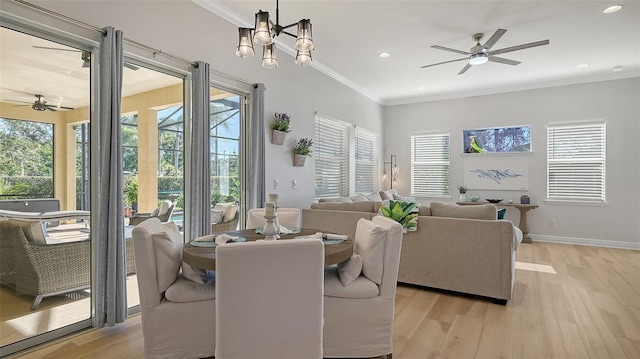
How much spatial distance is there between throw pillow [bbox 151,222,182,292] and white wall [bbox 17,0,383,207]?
1.73 meters

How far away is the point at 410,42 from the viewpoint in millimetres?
4395

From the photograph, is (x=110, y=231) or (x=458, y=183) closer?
(x=110, y=231)

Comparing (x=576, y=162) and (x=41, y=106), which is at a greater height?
(x=41, y=106)

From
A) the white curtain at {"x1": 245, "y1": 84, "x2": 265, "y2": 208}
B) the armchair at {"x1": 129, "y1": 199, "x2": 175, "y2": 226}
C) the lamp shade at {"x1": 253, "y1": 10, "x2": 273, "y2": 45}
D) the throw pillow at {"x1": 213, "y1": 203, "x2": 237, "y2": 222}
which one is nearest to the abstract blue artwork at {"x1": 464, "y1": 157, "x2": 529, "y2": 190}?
the white curtain at {"x1": 245, "y1": 84, "x2": 265, "y2": 208}

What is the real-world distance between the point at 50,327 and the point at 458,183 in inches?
268

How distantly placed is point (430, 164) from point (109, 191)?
6.37 m

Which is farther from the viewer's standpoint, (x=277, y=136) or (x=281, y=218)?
(x=277, y=136)

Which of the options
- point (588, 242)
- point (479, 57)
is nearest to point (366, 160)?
point (479, 57)

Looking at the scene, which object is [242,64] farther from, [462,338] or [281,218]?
[462,338]

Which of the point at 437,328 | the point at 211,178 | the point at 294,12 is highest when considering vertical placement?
the point at 294,12

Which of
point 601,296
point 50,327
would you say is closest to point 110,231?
point 50,327

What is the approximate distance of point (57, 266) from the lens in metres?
2.60

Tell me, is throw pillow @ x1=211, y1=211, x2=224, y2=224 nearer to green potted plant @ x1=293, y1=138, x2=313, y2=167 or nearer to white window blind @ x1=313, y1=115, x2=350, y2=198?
green potted plant @ x1=293, y1=138, x2=313, y2=167

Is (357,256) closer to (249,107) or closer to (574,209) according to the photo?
(249,107)
